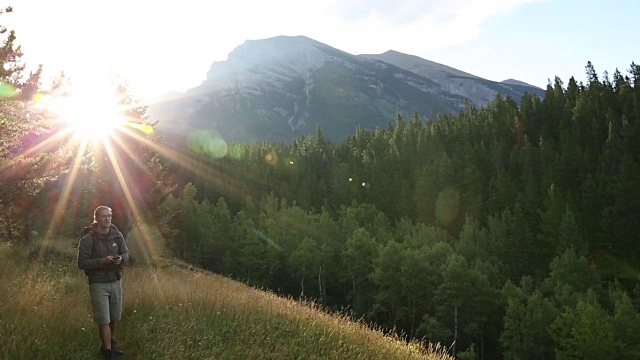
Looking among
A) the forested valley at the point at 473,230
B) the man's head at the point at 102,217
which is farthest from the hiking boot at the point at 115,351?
the forested valley at the point at 473,230

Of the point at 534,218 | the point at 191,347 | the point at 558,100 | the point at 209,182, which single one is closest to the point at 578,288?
the point at 534,218

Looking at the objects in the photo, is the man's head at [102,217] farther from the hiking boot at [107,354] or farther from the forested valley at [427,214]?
the forested valley at [427,214]

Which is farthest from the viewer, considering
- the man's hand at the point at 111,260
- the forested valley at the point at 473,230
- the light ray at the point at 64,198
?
the forested valley at the point at 473,230

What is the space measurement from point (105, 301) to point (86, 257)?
77cm

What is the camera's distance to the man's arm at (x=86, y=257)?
735 cm

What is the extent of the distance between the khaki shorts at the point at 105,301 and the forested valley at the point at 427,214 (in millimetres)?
4872

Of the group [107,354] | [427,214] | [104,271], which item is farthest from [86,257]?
[427,214]

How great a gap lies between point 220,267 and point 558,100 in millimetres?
88199

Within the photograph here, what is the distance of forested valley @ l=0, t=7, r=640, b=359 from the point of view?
23.8m

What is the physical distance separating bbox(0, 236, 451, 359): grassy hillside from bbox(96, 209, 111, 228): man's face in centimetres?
169

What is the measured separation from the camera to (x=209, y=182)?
130375mm

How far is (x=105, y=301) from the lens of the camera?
737 centimetres

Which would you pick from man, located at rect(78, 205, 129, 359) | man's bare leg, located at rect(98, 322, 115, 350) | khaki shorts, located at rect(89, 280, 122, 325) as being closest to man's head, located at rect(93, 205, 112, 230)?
man, located at rect(78, 205, 129, 359)

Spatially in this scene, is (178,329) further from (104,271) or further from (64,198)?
(64,198)
